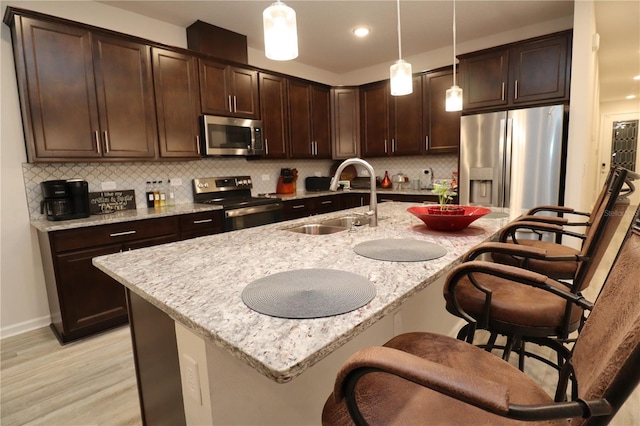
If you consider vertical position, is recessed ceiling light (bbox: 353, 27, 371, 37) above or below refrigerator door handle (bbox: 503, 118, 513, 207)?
above

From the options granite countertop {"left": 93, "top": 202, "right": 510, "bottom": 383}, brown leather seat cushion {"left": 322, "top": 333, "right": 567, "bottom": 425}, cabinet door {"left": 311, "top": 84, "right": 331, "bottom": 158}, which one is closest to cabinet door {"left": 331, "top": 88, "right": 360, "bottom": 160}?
cabinet door {"left": 311, "top": 84, "right": 331, "bottom": 158}

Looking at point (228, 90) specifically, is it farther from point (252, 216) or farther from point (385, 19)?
point (385, 19)

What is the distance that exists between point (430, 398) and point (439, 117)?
394 cm

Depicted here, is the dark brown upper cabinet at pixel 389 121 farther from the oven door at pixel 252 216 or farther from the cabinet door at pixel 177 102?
the cabinet door at pixel 177 102

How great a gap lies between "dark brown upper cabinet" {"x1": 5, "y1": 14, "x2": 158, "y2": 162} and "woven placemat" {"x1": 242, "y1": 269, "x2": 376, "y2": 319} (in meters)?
2.46

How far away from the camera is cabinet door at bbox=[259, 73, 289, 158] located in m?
3.92

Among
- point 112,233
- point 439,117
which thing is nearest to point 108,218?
point 112,233

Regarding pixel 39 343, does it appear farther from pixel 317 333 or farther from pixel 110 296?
pixel 317 333

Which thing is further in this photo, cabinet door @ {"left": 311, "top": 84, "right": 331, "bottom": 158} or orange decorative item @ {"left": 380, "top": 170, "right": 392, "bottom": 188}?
orange decorative item @ {"left": 380, "top": 170, "right": 392, "bottom": 188}

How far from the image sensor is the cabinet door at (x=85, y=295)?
2405mm

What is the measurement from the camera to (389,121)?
462 cm

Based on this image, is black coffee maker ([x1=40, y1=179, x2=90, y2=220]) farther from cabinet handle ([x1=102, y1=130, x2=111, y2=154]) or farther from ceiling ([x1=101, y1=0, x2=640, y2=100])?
ceiling ([x1=101, y1=0, x2=640, y2=100])

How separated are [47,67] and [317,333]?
2982 millimetres

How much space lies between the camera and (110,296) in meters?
2.61
